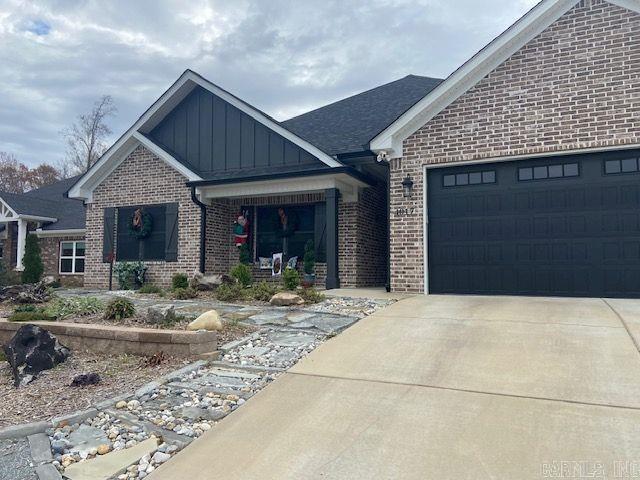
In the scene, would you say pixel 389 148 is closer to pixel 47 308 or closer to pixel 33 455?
pixel 47 308

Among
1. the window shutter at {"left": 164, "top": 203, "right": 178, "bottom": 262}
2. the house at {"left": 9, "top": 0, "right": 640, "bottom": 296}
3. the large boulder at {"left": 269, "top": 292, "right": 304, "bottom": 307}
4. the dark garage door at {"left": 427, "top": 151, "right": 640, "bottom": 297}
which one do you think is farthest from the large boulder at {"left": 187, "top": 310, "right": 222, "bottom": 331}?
the window shutter at {"left": 164, "top": 203, "right": 178, "bottom": 262}

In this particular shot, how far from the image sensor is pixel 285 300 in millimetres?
7707

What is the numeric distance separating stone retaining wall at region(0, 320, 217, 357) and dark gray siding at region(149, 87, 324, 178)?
6.65 metres

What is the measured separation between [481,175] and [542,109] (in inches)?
60.9

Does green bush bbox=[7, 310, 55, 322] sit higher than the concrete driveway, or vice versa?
green bush bbox=[7, 310, 55, 322]

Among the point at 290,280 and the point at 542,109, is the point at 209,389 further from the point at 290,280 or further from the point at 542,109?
the point at 542,109

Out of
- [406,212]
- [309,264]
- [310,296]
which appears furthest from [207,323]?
[309,264]

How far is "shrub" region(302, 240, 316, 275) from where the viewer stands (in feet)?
37.3

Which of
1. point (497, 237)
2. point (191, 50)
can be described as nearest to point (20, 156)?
point (191, 50)

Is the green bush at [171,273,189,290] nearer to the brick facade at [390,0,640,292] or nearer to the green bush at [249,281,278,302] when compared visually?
the green bush at [249,281,278,302]

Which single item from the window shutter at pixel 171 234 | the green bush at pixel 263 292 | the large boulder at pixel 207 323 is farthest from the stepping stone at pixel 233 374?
the window shutter at pixel 171 234

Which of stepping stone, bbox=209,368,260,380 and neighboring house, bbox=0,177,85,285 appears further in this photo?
neighboring house, bbox=0,177,85,285

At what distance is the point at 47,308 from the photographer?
743cm

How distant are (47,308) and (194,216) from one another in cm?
514
